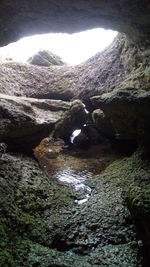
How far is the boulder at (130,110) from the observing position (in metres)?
7.19

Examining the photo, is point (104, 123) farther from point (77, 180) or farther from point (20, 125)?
point (20, 125)

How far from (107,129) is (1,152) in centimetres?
599

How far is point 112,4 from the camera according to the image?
6004mm

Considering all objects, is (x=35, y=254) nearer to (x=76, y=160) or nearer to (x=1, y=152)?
(x=1, y=152)

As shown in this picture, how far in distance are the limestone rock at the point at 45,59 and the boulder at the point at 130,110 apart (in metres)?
11.1

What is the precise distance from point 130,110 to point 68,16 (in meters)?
3.35

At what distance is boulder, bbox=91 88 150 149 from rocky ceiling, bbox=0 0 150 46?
218 cm

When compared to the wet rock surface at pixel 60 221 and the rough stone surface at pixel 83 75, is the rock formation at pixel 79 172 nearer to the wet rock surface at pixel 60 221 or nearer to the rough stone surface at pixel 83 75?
the wet rock surface at pixel 60 221

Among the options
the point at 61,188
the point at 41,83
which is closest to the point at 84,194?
the point at 61,188

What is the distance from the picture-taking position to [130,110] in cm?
756

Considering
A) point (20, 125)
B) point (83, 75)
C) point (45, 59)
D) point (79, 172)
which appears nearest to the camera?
point (20, 125)

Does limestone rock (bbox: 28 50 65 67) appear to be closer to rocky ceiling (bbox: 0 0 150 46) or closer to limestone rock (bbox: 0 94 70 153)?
limestone rock (bbox: 0 94 70 153)

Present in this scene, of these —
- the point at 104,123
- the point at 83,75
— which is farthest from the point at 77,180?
the point at 83,75

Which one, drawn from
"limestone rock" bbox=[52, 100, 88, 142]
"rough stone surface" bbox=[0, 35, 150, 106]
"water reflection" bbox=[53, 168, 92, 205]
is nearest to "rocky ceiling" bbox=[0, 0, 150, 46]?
"rough stone surface" bbox=[0, 35, 150, 106]
